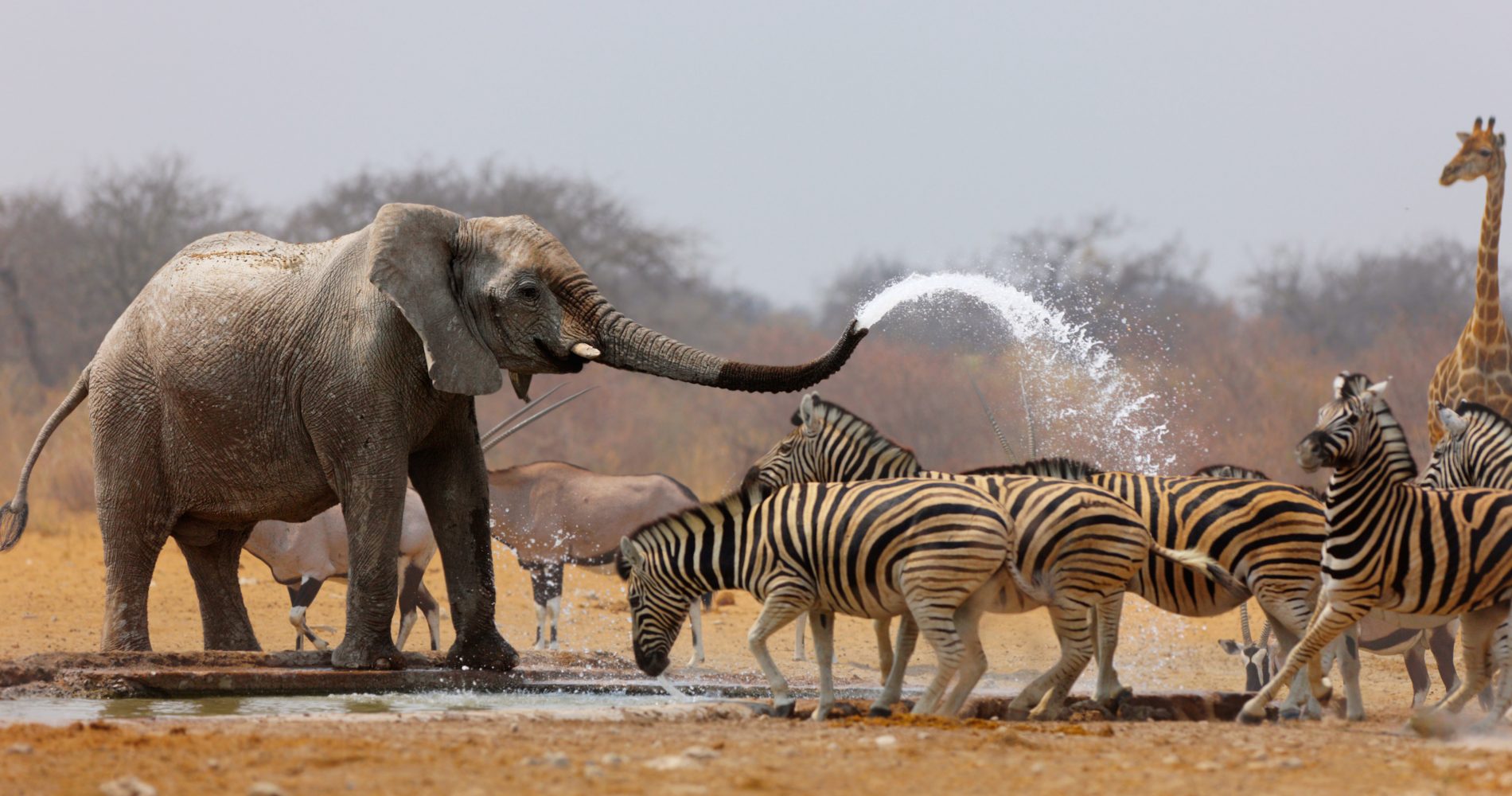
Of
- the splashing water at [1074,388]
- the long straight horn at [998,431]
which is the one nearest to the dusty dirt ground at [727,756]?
the long straight horn at [998,431]

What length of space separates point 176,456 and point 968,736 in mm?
5317

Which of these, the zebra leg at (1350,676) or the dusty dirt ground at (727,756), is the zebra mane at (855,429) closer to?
the zebra leg at (1350,676)

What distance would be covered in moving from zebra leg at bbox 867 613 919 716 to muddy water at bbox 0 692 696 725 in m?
0.97

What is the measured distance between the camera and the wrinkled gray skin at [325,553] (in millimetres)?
13789

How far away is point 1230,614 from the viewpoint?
707 inches

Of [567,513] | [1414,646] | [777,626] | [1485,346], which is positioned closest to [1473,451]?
[1414,646]

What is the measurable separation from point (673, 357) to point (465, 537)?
168 cm

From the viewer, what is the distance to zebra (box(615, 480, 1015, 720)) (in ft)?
24.4

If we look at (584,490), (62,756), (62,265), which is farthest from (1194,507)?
(62,265)

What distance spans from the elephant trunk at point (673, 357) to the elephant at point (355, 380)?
12mm

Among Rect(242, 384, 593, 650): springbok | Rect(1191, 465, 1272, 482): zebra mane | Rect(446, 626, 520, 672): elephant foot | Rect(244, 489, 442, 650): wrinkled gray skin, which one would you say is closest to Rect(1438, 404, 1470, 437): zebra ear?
Rect(1191, 465, 1272, 482): zebra mane

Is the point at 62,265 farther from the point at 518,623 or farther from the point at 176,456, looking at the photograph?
the point at 176,456

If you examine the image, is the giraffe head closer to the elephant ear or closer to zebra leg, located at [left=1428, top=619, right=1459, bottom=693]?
zebra leg, located at [left=1428, top=619, right=1459, bottom=693]

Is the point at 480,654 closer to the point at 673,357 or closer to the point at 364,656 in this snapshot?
the point at 364,656
